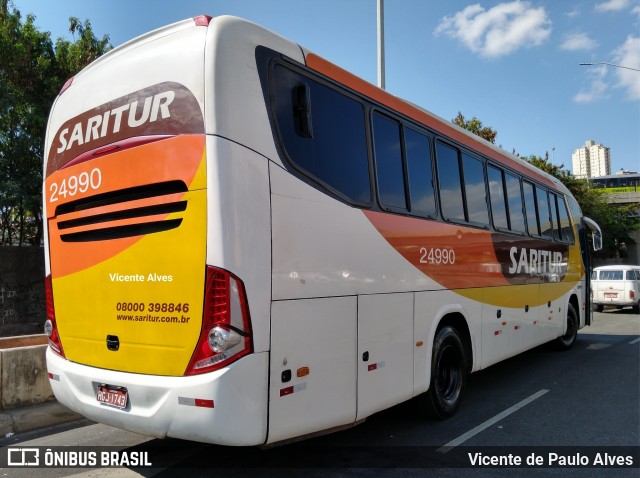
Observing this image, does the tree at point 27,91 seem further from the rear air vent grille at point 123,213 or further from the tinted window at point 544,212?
the tinted window at point 544,212

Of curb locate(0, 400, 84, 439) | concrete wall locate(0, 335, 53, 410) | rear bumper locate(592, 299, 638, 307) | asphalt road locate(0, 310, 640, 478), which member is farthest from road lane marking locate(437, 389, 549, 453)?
rear bumper locate(592, 299, 638, 307)

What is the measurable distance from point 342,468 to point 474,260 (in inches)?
131

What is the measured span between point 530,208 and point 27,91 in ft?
42.3

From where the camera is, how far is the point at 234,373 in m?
3.29

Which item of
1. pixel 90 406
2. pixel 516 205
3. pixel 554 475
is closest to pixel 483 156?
pixel 516 205

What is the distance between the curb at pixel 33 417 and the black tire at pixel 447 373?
4181mm

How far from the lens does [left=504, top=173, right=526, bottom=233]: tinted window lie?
7.98 m

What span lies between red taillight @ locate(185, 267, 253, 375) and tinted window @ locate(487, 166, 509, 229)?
5.05 metres

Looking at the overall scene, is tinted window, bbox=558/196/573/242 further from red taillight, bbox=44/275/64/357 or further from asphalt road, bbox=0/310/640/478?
red taillight, bbox=44/275/64/357

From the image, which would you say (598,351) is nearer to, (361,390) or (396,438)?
(396,438)

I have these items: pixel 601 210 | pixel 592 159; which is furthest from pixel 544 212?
pixel 592 159

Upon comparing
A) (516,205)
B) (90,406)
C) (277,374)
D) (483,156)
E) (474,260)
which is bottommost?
(90,406)

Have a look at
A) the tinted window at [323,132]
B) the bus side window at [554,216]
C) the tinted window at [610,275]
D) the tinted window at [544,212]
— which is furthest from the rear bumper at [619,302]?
the tinted window at [323,132]

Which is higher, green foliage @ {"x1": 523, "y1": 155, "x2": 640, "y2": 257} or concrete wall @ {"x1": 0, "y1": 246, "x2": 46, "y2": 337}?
green foliage @ {"x1": 523, "y1": 155, "x2": 640, "y2": 257}
